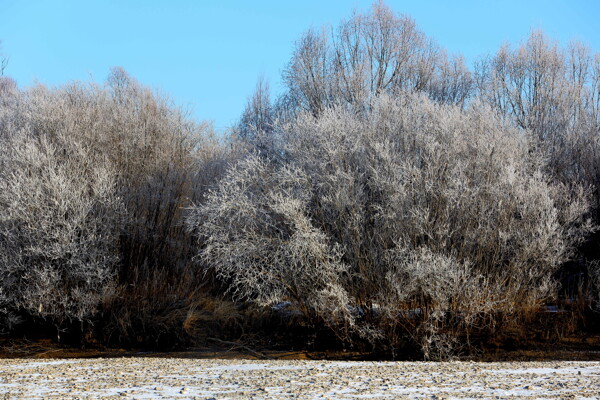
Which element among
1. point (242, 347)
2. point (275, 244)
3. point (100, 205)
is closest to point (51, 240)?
point (100, 205)

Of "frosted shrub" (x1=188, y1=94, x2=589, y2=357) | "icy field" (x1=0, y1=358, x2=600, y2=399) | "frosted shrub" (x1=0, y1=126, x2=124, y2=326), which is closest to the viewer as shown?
"icy field" (x1=0, y1=358, x2=600, y2=399)

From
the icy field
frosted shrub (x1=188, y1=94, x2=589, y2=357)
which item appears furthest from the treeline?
the icy field

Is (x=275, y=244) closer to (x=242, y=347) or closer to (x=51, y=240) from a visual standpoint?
(x=242, y=347)

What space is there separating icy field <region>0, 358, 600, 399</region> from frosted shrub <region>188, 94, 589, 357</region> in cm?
322

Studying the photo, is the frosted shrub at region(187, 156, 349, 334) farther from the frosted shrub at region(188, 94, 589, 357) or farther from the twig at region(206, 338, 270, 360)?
the twig at region(206, 338, 270, 360)

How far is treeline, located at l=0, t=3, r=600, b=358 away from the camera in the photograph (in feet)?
59.5

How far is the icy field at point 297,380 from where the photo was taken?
9.97m

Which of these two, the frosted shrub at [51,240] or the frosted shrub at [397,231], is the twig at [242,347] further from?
the frosted shrub at [51,240]

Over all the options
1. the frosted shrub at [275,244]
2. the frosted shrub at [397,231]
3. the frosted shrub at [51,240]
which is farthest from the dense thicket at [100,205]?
the frosted shrub at [397,231]

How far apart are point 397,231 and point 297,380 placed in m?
7.70

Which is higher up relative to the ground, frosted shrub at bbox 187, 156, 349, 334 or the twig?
frosted shrub at bbox 187, 156, 349, 334

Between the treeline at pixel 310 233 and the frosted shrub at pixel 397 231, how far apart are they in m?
0.06

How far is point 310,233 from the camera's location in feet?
59.0

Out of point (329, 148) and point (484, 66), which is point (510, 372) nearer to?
point (329, 148)
